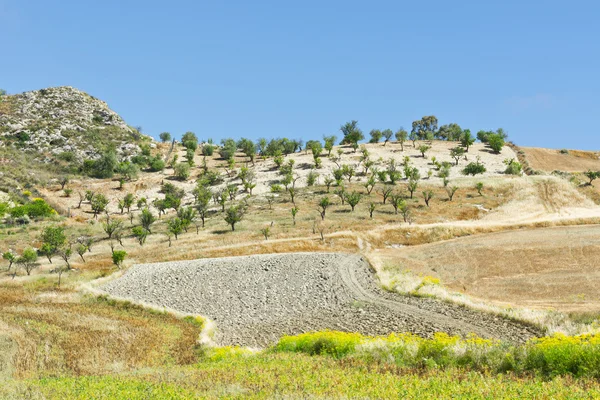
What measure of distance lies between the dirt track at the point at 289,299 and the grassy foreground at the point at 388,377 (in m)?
11.0

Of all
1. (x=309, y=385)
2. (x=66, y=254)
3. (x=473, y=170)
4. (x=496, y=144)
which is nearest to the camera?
(x=309, y=385)

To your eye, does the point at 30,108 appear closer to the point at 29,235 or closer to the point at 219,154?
the point at 219,154

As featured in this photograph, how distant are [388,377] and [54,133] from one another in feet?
508

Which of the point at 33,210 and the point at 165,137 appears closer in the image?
the point at 33,210

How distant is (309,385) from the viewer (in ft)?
40.6

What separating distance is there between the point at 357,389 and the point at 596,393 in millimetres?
5657

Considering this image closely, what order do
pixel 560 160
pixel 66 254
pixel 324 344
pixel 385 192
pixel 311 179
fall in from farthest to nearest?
pixel 560 160 < pixel 311 179 < pixel 385 192 < pixel 66 254 < pixel 324 344

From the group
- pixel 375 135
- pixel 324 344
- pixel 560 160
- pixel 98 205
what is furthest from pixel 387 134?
pixel 324 344

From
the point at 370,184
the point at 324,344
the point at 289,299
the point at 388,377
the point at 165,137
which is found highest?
the point at 165,137

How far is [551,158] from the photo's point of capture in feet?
425

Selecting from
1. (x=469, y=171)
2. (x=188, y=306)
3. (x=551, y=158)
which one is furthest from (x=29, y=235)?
(x=551, y=158)

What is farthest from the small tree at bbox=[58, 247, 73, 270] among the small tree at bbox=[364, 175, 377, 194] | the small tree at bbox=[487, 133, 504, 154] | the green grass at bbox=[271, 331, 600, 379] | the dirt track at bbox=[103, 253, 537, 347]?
the small tree at bbox=[487, 133, 504, 154]

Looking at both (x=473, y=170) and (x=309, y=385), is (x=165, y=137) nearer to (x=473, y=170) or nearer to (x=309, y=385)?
(x=473, y=170)

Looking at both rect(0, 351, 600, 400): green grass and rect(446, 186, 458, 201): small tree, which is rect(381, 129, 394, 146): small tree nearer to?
rect(446, 186, 458, 201): small tree
